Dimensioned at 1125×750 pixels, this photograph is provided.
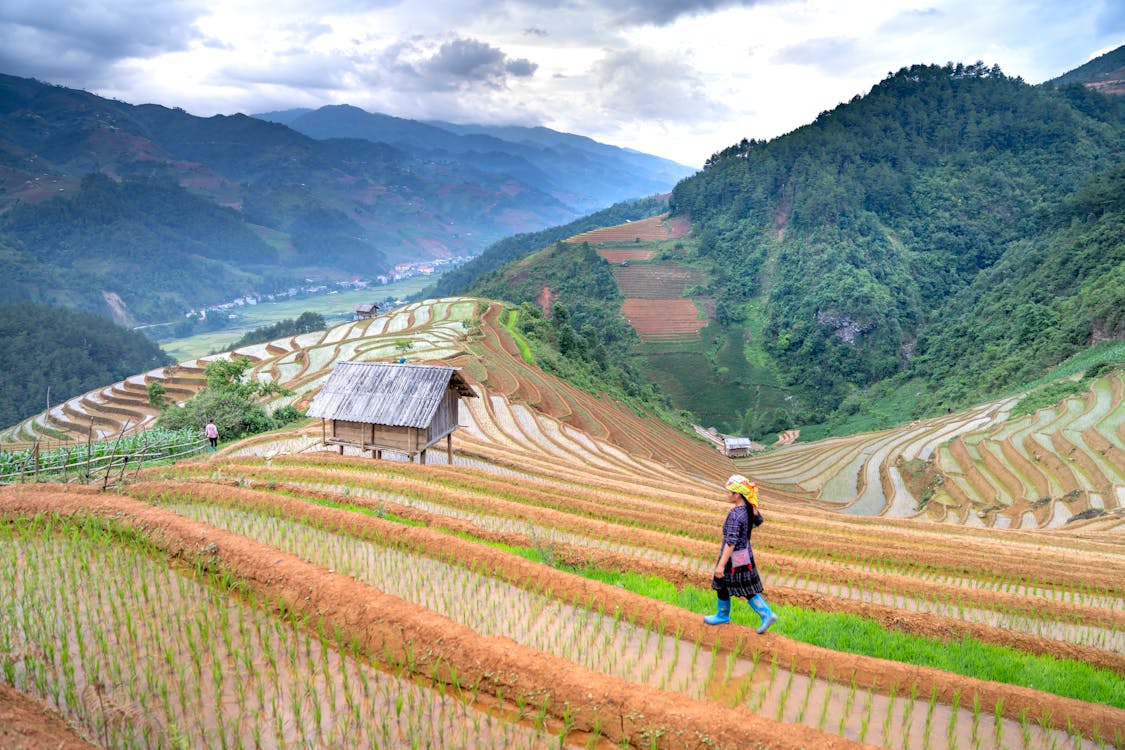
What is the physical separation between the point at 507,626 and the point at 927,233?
105 meters

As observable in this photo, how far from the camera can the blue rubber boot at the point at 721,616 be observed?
7098 millimetres

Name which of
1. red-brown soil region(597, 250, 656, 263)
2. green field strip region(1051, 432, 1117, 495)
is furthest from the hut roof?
red-brown soil region(597, 250, 656, 263)

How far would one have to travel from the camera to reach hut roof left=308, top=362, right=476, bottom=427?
19094 mm

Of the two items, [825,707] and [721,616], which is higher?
[721,616]

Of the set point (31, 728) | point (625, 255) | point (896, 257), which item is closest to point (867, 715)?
point (31, 728)

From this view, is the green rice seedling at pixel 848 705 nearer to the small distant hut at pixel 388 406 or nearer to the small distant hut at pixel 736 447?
the small distant hut at pixel 388 406

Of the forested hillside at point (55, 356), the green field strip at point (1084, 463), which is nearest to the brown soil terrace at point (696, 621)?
the green field strip at point (1084, 463)

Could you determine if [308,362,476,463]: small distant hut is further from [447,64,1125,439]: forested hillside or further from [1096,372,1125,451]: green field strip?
[447,64,1125,439]: forested hillside

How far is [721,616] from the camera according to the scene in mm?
7145

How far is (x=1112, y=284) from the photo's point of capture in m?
45.5

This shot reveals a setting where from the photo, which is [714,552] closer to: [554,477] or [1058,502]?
[554,477]

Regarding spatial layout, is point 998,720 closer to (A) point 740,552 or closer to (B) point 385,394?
(A) point 740,552

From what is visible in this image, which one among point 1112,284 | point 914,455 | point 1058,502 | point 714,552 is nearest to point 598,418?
point 914,455

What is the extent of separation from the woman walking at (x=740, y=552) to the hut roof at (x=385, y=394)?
13.5 m
